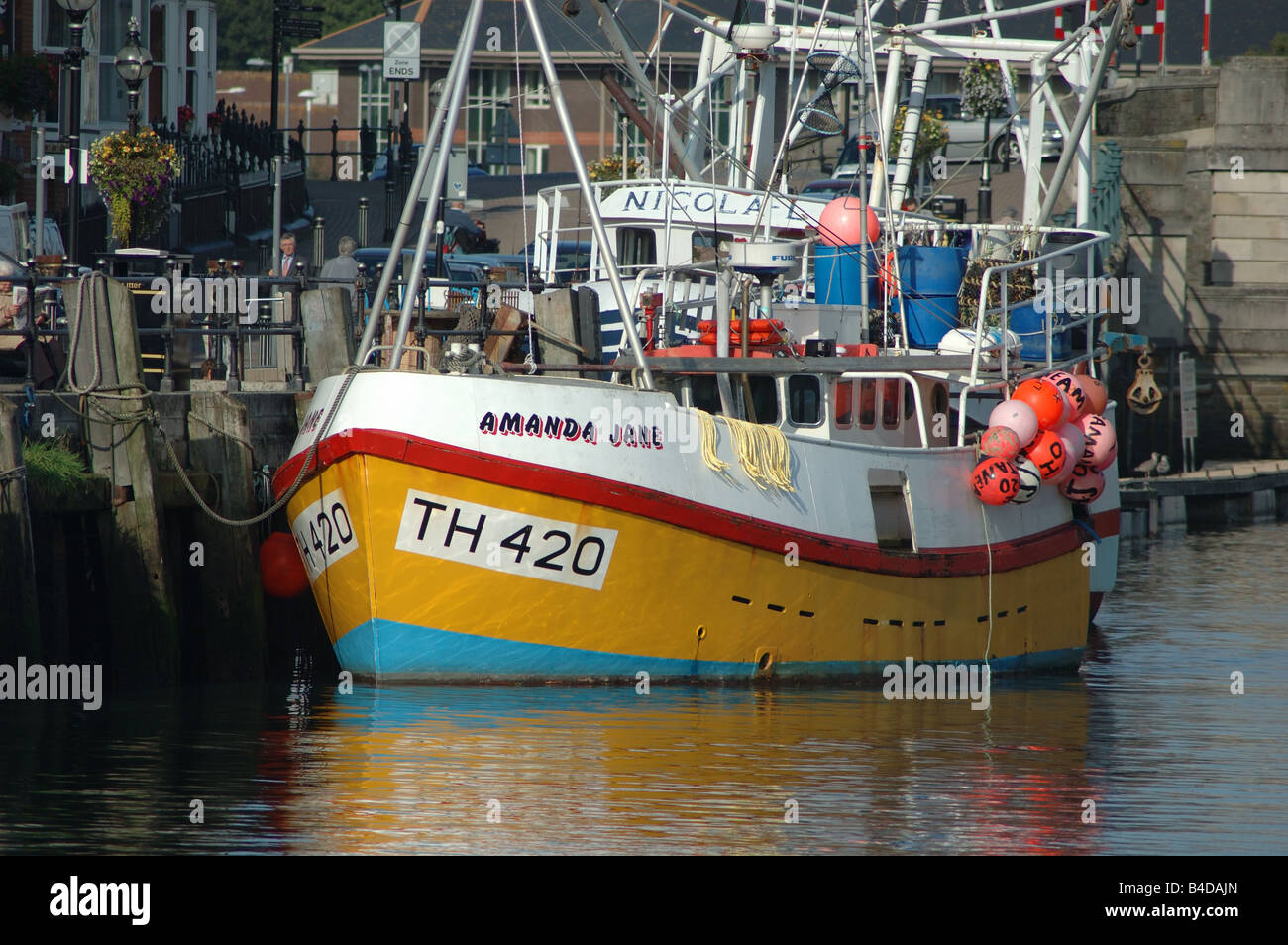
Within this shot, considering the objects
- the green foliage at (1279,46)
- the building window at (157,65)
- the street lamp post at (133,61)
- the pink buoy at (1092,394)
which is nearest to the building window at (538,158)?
the green foliage at (1279,46)

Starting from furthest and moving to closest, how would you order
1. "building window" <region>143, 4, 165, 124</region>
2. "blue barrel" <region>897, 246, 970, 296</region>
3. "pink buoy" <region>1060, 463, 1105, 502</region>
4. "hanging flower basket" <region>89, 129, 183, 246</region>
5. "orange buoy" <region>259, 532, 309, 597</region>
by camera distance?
"building window" <region>143, 4, 165, 124</region> → "hanging flower basket" <region>89, 129, 183, 246</region> → "blue barrel" <region>897, 246, 970, 296</region> → "pink buoy" <region>1060, 463, 1105, 502</region> → "orange buoy" <region>259, 532, 309, 597</region>

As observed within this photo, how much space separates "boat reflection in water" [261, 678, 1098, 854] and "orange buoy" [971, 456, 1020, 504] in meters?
1.66

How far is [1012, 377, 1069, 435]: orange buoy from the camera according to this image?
15859mm

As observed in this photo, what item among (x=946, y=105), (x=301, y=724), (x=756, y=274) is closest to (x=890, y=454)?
(x=756, y=274)

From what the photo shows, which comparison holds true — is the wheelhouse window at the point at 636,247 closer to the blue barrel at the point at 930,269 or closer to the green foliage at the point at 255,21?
the blue barrel at the point at 930,269

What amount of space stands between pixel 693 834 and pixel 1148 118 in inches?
1073

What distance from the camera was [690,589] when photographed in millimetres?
14453

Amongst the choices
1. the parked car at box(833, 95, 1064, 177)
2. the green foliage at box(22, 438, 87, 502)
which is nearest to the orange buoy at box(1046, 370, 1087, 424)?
the green foliage at box(22, 438, 87, 502)

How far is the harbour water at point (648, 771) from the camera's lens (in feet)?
36.2

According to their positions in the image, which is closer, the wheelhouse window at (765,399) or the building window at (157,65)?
the wheelhouse window at (765,399)

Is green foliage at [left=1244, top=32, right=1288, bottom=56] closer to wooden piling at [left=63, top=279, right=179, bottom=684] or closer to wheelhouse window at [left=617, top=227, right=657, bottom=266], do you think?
wheelhouse window at [left=617, top=227, right=657, bottom=266]

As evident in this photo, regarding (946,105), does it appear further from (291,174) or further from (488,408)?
(488,408)

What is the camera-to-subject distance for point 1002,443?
1566 centimetres

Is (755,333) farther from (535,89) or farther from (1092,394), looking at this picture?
(535,89)
